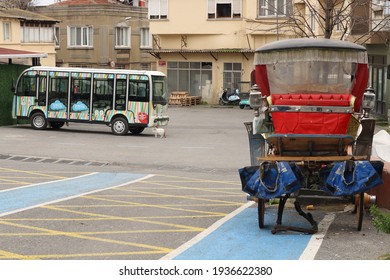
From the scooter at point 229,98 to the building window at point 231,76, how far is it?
0.72 meters

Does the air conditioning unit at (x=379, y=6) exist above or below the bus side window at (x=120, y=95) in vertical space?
above

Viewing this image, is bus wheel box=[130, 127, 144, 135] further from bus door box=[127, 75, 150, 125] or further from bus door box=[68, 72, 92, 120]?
bus door box=[68, 72, 92, 120]

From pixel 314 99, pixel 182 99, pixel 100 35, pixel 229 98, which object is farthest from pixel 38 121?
pixel 100 35

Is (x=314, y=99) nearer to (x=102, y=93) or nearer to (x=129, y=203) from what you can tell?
(x=129, y=203)

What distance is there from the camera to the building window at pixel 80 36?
59.0m

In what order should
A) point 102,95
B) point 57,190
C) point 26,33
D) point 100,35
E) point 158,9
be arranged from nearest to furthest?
point 57,190, point 102,95, point 26,33, point 158,9, point 100,35

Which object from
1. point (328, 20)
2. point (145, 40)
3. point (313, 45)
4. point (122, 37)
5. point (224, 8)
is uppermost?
point (224, 8)

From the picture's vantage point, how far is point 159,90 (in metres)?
30.1

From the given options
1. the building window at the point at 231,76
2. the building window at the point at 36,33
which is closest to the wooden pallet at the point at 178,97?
the building window at the point at 231,76

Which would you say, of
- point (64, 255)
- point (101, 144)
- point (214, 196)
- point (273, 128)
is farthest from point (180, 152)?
→ point (64, 255)

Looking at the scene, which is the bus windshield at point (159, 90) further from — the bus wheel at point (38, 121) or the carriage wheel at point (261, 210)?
the carriage wheel at point (261, 210)

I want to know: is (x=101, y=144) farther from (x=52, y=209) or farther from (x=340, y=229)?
(x=340, y=229)

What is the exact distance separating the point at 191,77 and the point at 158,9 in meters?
5.22

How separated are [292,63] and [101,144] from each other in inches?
639
